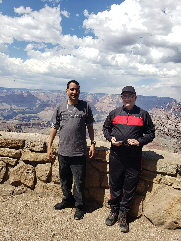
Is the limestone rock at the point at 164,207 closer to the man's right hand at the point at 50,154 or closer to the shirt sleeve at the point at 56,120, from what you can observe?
the man's right hand at the point at 50,154

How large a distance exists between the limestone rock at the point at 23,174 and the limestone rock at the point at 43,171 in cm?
13

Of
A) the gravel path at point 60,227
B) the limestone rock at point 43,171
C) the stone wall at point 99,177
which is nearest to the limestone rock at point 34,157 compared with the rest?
the stone wall at point 99,177

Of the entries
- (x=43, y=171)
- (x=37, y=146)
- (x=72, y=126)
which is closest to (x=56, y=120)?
(x=72, y=126)

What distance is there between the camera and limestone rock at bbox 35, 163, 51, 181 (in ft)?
12.3

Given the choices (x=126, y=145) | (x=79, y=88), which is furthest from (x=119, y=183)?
(x=79, y=88)

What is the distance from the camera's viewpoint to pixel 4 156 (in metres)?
3.85

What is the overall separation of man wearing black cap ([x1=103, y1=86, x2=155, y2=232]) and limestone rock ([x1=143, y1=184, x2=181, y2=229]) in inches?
15.0

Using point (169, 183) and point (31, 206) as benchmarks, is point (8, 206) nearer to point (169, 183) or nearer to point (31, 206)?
point (31, 206)

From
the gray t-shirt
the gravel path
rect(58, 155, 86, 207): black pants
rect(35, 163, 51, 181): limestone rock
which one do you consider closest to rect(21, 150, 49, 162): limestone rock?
rect(35, 163, 51, 181): limestone rock

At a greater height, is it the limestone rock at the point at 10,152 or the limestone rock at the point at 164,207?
the limestone rock at the point at 10,152

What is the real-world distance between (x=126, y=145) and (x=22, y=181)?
2.35 m

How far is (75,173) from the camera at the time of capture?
3.19 m

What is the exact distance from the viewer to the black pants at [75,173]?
316 cm

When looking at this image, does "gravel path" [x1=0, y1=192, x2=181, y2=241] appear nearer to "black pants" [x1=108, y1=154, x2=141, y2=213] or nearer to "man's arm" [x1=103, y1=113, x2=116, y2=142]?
"black pants" [x1=108, y1=154, x2=141, y2=213]
